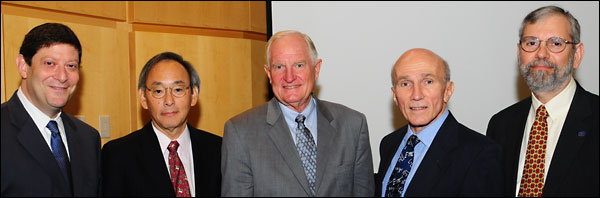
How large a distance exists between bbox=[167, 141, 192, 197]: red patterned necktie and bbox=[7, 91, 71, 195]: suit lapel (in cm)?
50

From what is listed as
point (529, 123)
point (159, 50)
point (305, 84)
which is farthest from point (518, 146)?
point (159, 50)

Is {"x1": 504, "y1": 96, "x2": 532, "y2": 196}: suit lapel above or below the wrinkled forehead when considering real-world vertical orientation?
below

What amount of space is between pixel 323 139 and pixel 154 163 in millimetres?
851

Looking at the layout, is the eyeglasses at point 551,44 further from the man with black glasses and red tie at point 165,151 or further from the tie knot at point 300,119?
the man with black glasses and red tie at point 165,151

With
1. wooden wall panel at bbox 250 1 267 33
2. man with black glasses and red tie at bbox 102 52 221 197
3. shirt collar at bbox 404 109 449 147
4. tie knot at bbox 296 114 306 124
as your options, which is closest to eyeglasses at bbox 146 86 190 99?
man with black glasses and red tie at bbox 102 52 221 197

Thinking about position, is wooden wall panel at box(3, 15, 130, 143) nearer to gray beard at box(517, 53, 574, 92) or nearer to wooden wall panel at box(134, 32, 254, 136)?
wooden wall panel at box(134, 32, 254, 136)

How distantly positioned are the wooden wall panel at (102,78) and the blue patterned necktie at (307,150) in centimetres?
213

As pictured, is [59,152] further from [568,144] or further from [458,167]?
[568,144]

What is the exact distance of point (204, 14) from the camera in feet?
16.2

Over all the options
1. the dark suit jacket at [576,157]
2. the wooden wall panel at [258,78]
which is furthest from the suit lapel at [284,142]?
the wooden wall panel at [258,78]

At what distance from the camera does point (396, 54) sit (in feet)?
13.3

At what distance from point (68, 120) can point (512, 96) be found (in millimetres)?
2845

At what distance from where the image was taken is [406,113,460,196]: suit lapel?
101 inches

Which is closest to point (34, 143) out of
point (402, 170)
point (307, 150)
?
point (307, 150)
